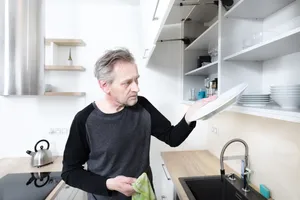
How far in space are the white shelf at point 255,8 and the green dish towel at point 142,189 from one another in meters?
0.91

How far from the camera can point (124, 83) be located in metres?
0.92

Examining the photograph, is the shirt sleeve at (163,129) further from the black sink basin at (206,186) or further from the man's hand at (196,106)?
the black sink basin at (206,186)

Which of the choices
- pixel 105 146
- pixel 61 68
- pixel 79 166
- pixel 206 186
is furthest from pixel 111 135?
pixel 61 68

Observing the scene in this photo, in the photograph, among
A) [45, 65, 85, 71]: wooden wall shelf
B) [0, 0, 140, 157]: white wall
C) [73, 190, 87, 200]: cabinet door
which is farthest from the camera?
[0, 0, 140, 157]: white wall

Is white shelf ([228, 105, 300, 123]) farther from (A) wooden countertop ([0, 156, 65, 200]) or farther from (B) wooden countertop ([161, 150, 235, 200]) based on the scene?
(A) wooden countertop ([0, 156, 65, 200])

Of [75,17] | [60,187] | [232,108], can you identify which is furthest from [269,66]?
[75,17]

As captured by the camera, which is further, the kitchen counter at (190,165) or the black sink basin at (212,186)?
the kitchen counter at (190,165)

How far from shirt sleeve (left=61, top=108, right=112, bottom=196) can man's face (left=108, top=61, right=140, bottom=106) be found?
231 millimetres

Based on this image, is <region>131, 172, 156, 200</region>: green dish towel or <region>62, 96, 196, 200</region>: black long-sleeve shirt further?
<region>62, 96, 196, 200</region>: black long-sleeve shirt

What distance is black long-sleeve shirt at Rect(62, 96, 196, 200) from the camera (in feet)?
3.16

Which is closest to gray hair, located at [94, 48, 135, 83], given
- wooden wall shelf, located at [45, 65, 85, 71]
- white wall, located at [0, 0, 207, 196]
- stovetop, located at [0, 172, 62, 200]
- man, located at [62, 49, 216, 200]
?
man, located at [62, 49, 216, 200]

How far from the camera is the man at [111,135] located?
0.93 metres

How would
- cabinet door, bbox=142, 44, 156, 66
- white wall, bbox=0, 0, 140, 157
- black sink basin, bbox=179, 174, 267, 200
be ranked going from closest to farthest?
black sink basin, bbox=179, 174, 267, 200 → cabinet door, bbox=142, 44, 156, 66 → white wall, bbox=0, 0, 140, 157

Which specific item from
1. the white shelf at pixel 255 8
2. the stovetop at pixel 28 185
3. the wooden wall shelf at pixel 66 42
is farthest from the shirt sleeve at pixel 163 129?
the wooden wall shelf at pixel 66 42
